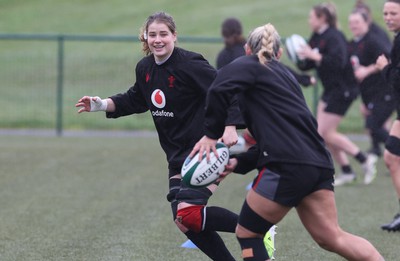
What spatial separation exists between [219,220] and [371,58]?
228 inches

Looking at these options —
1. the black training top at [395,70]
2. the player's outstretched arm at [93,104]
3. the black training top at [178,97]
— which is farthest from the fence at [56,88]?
the black training top at [178,97]

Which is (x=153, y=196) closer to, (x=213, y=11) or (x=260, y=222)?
(x=260, y=222)

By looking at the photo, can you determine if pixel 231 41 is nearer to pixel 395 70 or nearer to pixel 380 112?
pixel 380 112

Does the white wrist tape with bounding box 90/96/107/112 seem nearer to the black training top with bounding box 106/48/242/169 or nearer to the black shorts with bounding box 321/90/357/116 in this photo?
the black training top with bounding box 106/48/242/169

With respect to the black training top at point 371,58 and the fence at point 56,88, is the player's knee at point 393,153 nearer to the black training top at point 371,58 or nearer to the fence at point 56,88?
the black training top at point 371,58

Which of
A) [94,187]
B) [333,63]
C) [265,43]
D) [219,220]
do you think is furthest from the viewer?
[333,63]

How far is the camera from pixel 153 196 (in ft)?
32.1

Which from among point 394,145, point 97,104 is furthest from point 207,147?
point 394,145

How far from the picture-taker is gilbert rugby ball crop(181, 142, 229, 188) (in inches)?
198

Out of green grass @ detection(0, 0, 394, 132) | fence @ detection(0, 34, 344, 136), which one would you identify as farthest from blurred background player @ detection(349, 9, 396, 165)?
green grass @ detection(0, 0, 394, 132)

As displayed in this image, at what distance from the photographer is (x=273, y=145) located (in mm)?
4969

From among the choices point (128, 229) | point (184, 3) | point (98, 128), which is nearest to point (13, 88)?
point (98, 128)

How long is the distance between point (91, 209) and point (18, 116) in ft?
26.8

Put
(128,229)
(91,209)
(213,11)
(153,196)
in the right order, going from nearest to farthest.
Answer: (128,229) < (91,209) < (153,196) < (213,11)
